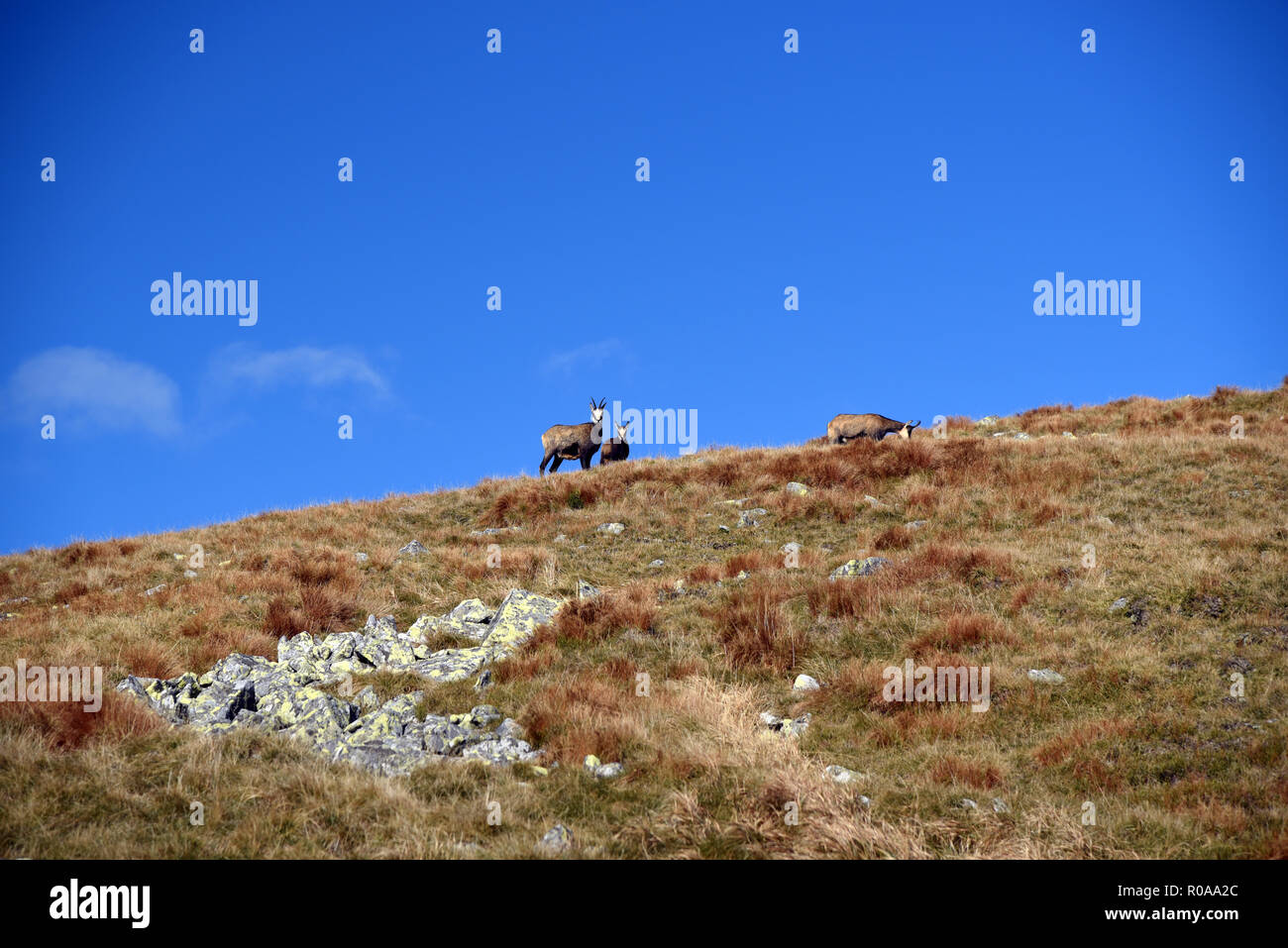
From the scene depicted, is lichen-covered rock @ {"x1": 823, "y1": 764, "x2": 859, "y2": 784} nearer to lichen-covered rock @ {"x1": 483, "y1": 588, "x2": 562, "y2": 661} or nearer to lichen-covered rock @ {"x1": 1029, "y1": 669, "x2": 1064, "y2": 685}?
lichen-covered rock @ {"x1": 1029, "y1": 669, "x2": 1064, "y2": 685}

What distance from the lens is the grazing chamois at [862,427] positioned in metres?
29.3

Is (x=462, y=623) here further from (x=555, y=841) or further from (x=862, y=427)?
(x=862, y=427)

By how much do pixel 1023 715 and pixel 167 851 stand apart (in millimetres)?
8097

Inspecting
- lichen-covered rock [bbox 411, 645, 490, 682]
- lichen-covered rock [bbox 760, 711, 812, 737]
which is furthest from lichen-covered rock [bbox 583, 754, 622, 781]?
lichen-covered rock [bbox 411, 645, 490, 682]

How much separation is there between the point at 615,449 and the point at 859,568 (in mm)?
18622

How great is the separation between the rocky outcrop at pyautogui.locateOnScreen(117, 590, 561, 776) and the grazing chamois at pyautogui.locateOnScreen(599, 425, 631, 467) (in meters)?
18.6

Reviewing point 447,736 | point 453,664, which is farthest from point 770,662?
point 447,736

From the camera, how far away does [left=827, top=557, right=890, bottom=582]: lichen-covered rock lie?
13.3 metres

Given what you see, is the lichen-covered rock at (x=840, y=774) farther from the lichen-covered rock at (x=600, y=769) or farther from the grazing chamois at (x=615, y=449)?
the grazing chamois at (x=615, y=449)

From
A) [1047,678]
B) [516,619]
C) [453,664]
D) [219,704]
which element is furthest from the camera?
[516,619]

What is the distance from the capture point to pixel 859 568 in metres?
13.5

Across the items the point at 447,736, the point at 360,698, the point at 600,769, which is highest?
the point at 360,698

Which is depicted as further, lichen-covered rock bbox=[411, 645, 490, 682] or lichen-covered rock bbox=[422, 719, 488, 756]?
lichen-covered rock bbox=[411, 645, 490, 682]

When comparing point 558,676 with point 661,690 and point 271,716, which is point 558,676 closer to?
point 661,690
